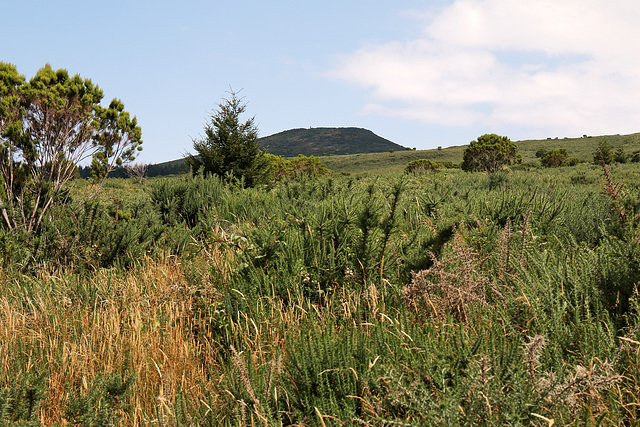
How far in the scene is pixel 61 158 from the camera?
690 centimetres

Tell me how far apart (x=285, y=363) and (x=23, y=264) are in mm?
4612

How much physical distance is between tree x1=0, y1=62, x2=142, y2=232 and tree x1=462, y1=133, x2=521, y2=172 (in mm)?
35950

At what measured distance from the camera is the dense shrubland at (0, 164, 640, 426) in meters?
1.75

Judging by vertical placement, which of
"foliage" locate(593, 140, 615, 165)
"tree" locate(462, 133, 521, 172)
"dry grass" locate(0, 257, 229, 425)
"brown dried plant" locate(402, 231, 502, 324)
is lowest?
"dry grass" locate(0, 257, 229, 425)

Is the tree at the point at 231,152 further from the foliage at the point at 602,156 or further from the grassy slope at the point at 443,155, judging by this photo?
the grassy slope at the point at 443,155

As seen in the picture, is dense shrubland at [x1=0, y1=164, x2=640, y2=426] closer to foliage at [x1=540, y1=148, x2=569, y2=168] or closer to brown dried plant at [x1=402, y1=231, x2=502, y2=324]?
brown dried plant at [x1=402, y1=231, x2=502, y2=324]

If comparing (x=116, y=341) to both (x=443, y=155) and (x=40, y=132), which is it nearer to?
(x=40, y=132)

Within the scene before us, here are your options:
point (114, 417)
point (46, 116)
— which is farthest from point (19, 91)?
point (114, 417)

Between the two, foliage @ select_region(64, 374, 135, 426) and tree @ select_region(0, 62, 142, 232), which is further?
tree @ select_region(0, 62, 142, 232)

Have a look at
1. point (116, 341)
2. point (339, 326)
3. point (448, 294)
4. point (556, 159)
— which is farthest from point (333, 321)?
Answer: point (556, 159)

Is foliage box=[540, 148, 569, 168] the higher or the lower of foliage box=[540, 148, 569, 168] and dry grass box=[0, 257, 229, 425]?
the higher

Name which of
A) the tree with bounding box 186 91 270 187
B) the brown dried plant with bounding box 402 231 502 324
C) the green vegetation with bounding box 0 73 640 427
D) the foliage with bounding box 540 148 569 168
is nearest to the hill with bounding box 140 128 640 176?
the foliage with bounding box 540 148 569 168

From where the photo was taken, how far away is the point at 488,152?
38.9 meters

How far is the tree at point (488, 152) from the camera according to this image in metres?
38.4
